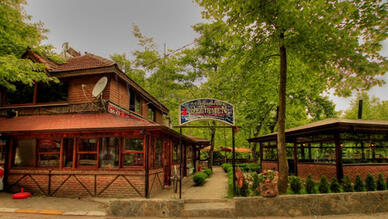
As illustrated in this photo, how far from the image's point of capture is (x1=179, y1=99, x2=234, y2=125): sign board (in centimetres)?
858

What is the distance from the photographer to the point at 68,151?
37.5 ft

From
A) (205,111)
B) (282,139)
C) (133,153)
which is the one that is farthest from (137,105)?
(282,139)

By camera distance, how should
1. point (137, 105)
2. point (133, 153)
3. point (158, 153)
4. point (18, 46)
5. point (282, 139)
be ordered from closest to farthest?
point (282, 139) → point (133, 153) → point (158, 153) → point (18, 46) → point (137, 105)

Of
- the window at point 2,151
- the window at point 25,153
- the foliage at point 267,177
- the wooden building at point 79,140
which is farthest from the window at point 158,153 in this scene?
the window at point 2,151

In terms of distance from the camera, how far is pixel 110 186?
10.2 m

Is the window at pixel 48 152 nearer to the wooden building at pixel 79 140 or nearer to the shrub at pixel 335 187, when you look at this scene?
the wooden building at pixel 79 140

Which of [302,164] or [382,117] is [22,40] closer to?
[302,164]

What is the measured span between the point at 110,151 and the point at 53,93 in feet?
18.1

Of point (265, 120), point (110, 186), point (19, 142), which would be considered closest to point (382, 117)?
point (265, 120)

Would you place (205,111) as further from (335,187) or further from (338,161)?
(338,161)

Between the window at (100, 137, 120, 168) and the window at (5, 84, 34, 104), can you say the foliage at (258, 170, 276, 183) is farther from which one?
the window at (5, 84, 34, 104)

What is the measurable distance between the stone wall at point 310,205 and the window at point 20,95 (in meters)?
13.1

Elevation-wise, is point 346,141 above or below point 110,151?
above

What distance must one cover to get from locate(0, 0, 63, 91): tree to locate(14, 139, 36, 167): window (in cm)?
294
